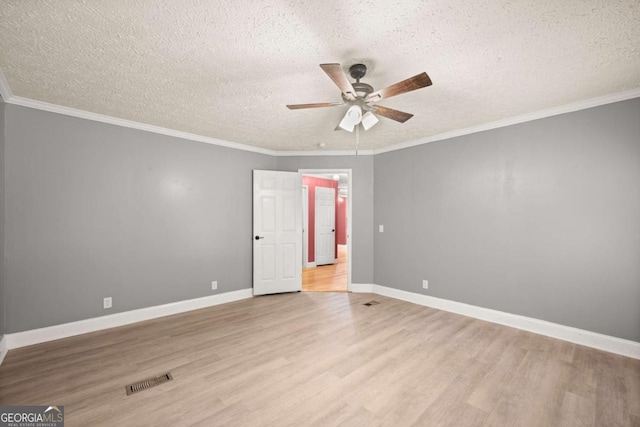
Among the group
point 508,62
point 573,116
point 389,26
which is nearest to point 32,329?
point 389,26

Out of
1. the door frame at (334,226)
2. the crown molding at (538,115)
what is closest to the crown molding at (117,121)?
the crown molding at (538,115)

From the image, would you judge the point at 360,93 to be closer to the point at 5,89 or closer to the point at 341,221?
the point at 5,89

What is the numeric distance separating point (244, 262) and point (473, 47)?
420 centimetres

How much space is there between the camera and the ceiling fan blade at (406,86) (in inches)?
69.5

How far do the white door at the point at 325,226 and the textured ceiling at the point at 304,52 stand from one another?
489 cm

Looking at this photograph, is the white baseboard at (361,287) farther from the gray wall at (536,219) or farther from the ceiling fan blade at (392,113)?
the ceiling fan blade at (392,113)

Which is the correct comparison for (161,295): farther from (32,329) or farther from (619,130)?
(619,130)

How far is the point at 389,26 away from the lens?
5.74ft

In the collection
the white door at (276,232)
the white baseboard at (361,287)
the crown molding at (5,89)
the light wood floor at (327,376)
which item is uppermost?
the crown molding at (5,89)

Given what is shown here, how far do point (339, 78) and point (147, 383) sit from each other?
9.24 ft

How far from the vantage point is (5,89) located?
2.61 meters

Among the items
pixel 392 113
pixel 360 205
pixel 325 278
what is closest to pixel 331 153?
pixel 360 205

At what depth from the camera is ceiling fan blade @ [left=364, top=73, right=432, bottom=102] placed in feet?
5.79

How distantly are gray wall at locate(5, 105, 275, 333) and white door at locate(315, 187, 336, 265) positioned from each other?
346cm
